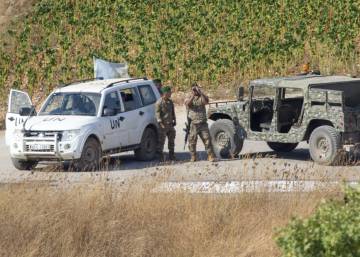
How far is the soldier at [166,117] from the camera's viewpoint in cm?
2194

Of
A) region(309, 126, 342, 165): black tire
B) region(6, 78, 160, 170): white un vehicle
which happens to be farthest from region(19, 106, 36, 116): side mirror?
region(309, 126, 342, 165): black tire

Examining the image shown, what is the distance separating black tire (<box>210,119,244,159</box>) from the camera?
21.8 meters

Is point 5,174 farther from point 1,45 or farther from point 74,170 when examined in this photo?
point 1,45

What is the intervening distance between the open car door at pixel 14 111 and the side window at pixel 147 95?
2.47 metres

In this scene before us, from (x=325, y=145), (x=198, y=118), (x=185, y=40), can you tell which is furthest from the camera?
(x=185, y=40)

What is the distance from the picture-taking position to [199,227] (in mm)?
12773

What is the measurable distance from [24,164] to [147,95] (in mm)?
3119

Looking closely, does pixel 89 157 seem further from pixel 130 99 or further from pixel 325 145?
pixel 325 145

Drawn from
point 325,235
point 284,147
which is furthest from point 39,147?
point 325,235

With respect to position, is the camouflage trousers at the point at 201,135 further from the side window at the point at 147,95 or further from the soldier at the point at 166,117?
the side window at the point at 147,95

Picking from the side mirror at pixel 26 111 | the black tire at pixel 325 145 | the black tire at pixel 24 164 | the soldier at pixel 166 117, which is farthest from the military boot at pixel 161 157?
the black tire at pixel 325 145

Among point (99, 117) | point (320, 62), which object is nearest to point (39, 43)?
point (320, 62)

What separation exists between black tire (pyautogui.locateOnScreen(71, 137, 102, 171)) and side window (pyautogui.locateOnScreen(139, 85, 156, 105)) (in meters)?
1.99

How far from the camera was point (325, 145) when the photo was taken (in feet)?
65.9
